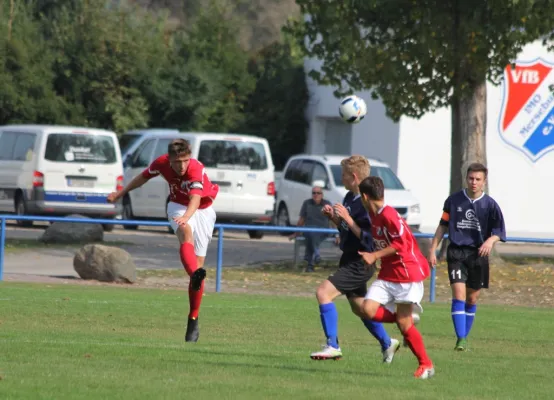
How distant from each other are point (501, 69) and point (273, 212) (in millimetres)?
7495

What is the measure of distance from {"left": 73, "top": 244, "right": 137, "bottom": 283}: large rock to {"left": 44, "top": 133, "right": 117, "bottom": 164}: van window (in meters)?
7.79

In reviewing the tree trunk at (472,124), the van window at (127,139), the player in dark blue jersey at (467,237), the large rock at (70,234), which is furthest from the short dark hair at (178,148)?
the van window at (127,139)

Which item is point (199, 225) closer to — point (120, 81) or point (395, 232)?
point (395, 232)

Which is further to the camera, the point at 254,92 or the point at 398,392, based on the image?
the point at 254,92

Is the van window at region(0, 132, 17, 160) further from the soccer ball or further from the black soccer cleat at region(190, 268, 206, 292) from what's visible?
the black soccer cleat at region(190, 268, 206, 292)

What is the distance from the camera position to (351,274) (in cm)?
1059

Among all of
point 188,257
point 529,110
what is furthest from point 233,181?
point 188,257

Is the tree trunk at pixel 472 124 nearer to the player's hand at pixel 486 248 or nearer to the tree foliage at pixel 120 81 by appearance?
the player's hand at pixel 486 248

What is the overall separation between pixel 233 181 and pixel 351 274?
1740 cm

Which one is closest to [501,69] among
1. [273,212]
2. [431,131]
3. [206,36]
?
[273,212]

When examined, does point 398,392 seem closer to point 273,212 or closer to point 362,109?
point 362,109

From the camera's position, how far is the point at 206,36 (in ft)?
161

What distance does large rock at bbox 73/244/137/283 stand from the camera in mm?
→ 19172

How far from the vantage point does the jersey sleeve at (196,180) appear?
11.7 meters
